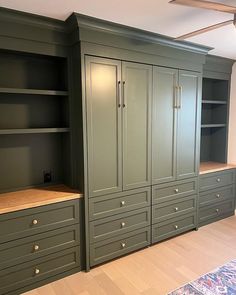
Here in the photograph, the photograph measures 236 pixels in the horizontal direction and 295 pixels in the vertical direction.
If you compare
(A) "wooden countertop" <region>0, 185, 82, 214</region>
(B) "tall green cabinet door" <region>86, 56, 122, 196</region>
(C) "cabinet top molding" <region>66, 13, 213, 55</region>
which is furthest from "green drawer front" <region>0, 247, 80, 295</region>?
(C) "cabinet top molding" <region>66, 13, 213, 55</region>

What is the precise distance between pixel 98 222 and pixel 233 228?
208 cm

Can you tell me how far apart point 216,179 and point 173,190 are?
91 cm

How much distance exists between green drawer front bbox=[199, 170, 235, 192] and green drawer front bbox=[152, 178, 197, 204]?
8.3 inches

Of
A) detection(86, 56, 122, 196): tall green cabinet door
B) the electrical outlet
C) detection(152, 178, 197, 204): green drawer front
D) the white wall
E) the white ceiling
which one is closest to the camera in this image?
the white ceiling

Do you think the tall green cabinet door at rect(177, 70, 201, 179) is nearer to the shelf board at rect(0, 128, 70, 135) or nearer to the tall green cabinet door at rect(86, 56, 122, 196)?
the tall green cabinet door at rect(86, 56, 122, 196)

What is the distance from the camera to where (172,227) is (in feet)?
9.83

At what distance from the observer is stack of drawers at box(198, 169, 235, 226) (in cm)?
334

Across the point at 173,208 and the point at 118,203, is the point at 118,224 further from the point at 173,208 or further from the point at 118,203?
the point at 173,208

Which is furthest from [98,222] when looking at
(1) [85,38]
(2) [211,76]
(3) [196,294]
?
(2) [211,76]

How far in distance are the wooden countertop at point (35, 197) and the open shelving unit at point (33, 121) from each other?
0.42 feet

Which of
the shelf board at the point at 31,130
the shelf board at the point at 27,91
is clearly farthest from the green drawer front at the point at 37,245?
the shelf board at the point at 27,91

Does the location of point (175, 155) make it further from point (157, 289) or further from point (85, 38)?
point (85, 38)

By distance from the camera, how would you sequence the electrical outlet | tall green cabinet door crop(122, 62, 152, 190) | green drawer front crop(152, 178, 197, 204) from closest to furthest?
1. tall green cabinet door crop(122, 62, 152, 190)
2. the electrical outlet
3. green drawer front crop(152, 178, 197, 204)

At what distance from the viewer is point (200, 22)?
7.06 ft
